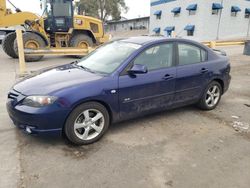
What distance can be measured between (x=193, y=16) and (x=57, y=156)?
25.9 metres

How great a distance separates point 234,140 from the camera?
164 inches

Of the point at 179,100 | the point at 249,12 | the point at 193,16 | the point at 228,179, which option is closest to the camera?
the point at 228,179

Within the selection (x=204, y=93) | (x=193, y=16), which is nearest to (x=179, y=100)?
(x=204, y=93)

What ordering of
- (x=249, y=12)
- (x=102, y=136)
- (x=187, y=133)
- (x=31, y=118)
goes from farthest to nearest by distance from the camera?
(x=249, y=12) → (x=187, y=133) → (x=102, y=136) → (x=31, y=118)

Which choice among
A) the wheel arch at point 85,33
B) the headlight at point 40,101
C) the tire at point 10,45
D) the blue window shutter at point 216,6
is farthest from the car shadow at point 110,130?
the blue window shutter at point 216,6

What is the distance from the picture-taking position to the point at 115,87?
3.96 m

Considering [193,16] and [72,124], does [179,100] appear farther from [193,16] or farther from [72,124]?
[193,16]

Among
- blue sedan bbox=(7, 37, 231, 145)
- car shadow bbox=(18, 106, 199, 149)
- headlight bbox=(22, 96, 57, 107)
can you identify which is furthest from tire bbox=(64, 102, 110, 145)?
headlight bbox=(22, 96, 57, 107)

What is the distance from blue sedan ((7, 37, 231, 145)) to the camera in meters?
3.58

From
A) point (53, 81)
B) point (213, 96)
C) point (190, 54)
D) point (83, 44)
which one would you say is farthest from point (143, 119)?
point (83, 44)

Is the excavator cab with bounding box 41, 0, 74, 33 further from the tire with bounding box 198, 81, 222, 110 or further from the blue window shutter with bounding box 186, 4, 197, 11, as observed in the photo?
the blue window shutter with bounding box 186, 4, 197, 11

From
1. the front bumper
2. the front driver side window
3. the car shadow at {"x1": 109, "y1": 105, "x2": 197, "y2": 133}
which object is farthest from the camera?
the car shadow at {"x1": 109, "y1": 105, "x2": 197, "y2": 133}

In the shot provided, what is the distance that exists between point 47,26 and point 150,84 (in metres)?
9.75

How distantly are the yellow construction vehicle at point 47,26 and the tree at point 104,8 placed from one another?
39.0 meters
